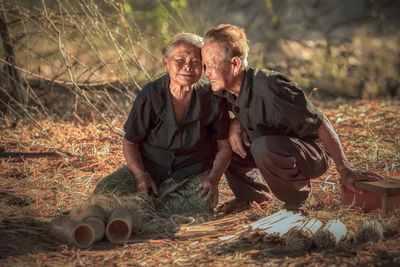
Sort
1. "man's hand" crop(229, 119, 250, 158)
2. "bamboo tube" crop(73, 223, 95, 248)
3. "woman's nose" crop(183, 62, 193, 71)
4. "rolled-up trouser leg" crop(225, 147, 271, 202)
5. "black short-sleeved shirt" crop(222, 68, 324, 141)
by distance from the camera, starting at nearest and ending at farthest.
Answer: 1. "bamboo tube" crop(73, 223, 95, 248)
2. "black short-sleeved shirt" crop(222, 68, 324, 141)
3. "woman's nose" crop(183, 62, 193, 71)
4. "man's hand" crop(229, 119, 250, 158)
5. "rolled-up trouser leg" crop(225, 147, 271, 202)

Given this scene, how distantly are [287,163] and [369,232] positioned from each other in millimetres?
548

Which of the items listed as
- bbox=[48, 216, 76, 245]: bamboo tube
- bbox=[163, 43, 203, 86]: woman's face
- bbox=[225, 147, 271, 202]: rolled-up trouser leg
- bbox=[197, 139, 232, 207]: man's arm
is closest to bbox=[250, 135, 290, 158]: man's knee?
bbox=[197, 139, 232, 207]: man's arm

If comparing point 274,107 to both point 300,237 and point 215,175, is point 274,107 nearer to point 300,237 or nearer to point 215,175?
point 215,175

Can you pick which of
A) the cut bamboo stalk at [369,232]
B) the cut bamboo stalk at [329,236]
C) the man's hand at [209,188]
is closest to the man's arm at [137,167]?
the man's hand at [209,188]

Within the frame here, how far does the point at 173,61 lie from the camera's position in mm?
2779

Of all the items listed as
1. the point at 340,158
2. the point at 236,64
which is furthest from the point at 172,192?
the point at 340,158

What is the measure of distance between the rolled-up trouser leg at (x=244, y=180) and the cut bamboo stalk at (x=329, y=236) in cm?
74

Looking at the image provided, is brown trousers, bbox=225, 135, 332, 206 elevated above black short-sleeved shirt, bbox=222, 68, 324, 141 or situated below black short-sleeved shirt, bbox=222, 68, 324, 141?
below

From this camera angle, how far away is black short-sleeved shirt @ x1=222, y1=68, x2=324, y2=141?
2.61 m

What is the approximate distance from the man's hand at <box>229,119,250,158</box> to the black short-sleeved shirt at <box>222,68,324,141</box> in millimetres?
100

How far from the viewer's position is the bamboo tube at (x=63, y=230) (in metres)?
2.48

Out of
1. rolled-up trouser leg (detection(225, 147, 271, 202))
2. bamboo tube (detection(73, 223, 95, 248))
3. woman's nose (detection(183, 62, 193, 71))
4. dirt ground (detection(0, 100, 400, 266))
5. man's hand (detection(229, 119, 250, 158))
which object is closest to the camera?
dirt ground (detection(0, 100, 400, 266))

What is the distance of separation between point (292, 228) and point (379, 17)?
6.50 metres

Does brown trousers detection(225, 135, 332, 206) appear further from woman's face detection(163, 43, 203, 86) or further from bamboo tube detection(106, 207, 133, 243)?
bamboo tube detection(106, 207, 133, 243)
